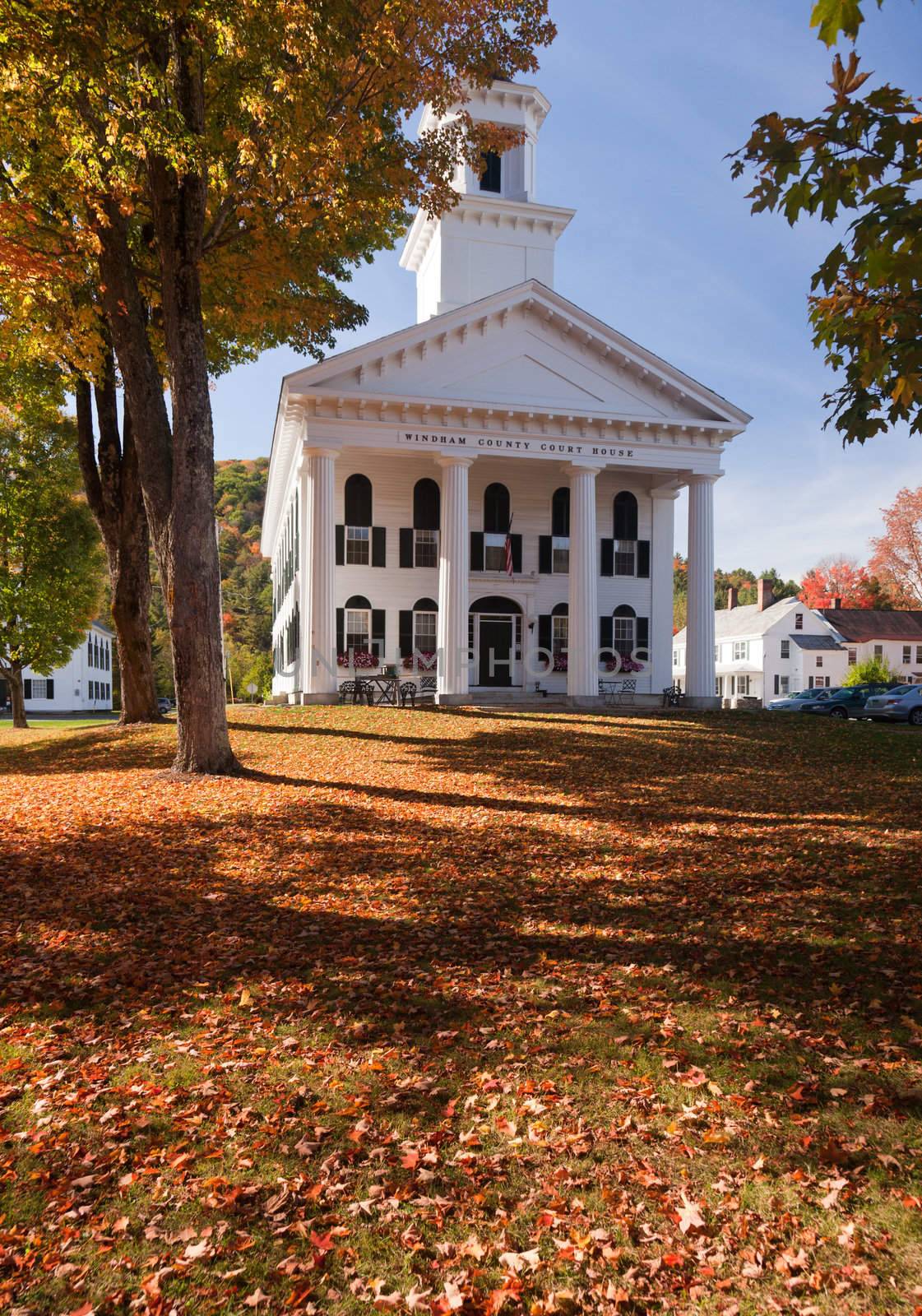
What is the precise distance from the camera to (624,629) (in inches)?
1153

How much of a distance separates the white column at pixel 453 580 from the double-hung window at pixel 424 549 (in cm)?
273

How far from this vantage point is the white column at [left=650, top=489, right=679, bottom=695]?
29266 millimetres

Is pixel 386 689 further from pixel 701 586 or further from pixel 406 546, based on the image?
pixel 701 586

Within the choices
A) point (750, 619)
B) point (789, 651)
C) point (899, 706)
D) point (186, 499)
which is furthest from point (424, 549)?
point (750, 619)

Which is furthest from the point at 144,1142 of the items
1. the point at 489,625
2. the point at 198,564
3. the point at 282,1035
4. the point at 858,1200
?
the point at 489,625

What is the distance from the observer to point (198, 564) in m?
11.9

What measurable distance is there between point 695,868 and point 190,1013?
4722mm

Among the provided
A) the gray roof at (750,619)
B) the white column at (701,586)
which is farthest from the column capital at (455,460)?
the gray roof at (750,619)

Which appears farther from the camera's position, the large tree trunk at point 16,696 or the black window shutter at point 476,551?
the large tree trunk at point 16,696

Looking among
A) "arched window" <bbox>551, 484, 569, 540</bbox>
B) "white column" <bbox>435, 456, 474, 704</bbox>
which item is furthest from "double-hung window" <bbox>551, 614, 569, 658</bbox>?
"white column" <bbox>435, 456, 474, 704</bbox>

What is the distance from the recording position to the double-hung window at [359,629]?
87.9 ft

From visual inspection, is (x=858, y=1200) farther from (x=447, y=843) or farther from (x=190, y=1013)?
(x=447, y=843)

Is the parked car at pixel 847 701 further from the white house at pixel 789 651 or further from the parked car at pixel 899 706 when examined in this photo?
the white house at pixel 789 651

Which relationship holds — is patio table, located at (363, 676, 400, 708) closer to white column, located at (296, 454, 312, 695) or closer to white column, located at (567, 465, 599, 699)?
white column, located at (296, 454, 312, 695)
